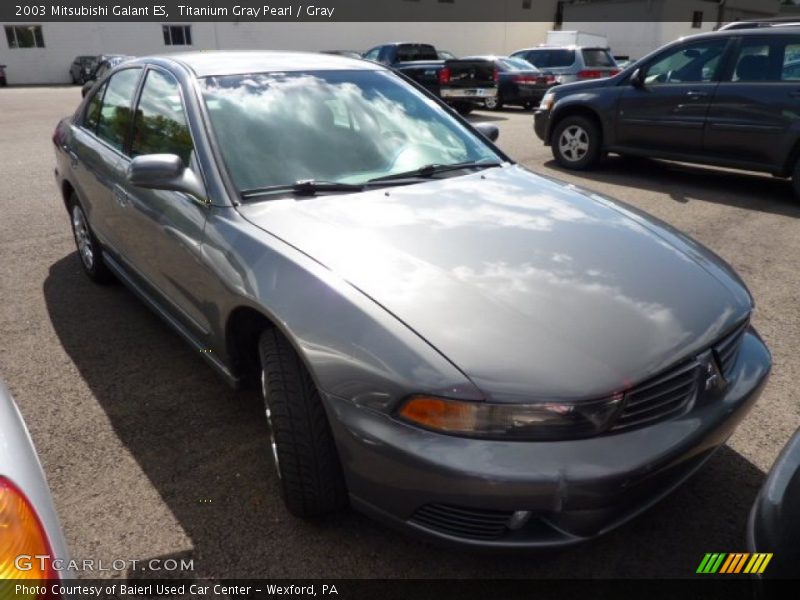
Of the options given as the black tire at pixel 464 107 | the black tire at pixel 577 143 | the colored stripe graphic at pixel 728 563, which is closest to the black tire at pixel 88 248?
the colored stripe graphic at pixel 728 563

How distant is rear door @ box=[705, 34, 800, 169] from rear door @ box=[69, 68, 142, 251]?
604 cm

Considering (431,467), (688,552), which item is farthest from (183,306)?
(688,552)

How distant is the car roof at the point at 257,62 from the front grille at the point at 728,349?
232cm

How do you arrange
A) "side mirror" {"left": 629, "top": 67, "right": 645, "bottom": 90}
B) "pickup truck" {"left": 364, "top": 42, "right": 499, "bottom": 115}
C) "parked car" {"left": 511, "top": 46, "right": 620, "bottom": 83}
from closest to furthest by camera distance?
"side mirror" {"left": 629, "top": 67, "right": 645, "bottom": 90} → "pickup truck" {"left": 364, "top": 42, "right": 499, "bottom": 115} → "parked car" {"left": 511, "top": 46, "right": 620, "bottom": 83}

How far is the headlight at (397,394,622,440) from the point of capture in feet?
5.47

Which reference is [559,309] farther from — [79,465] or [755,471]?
[79,465]

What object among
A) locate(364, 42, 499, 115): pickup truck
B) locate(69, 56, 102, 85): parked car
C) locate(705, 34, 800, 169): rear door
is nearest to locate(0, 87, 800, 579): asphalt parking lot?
locate(705, 34, 800, 169): rear door

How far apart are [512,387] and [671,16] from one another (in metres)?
39.6

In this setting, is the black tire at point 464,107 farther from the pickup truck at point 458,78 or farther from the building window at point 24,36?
the building window at point 24,36

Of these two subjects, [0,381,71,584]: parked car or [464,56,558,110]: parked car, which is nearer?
[0,381,71,584]: parked car

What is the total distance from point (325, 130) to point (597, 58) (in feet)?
47.4

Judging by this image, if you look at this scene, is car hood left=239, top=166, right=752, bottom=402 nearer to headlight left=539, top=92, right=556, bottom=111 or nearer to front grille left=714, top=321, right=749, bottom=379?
front grille left=714, top=321, right=749, bottom=379

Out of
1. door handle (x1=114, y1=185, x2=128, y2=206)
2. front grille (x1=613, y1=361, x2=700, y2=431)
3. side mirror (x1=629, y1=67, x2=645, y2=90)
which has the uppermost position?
side mirror (x1=629, y1=67, x2=645, y2=90)

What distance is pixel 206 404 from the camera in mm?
2926
